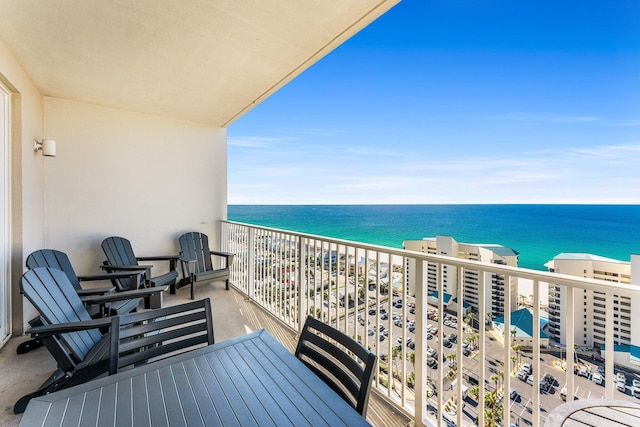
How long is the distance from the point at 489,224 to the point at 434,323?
2375cm

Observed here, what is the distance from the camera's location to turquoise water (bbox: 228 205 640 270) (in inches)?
551

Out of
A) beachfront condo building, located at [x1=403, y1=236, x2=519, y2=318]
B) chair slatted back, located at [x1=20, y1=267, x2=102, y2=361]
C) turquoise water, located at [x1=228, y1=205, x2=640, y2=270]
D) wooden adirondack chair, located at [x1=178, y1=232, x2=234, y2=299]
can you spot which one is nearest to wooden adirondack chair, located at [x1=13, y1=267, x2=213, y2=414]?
chair slatted back, located at [x1=20, y1=267, x2=102, y2=361]

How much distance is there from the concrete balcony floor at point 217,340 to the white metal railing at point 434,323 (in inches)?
4.6

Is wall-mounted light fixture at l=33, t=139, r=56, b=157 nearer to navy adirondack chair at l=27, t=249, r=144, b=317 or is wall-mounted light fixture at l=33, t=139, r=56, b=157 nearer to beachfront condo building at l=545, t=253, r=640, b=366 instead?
navy adirondack chair at l=27, t=249, r=144, b=317

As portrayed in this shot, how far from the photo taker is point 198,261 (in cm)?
467

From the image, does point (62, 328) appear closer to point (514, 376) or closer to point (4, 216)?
point (4, 216)

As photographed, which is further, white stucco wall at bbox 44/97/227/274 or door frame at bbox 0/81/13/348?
white stucco wall at bbox 44/97/227/274

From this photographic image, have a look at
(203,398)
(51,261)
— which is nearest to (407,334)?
(203,398)

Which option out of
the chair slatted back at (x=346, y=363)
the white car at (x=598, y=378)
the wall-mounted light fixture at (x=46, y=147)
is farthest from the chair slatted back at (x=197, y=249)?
the white car at (x=598, y=378)

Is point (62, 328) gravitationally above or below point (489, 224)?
above

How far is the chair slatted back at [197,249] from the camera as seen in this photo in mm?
4582

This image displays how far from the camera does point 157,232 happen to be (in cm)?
464

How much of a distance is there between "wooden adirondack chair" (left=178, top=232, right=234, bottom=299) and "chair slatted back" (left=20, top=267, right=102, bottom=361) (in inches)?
68.3

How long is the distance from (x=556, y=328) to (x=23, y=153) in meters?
4.75
